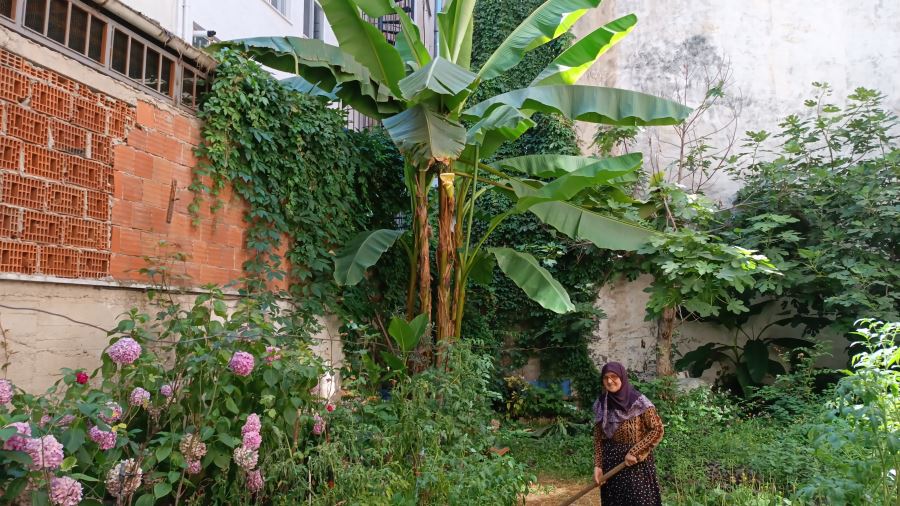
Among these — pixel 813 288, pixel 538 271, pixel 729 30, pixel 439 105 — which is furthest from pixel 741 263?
pixel 729 30

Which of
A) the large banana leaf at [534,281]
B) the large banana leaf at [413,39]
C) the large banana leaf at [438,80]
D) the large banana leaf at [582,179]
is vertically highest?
the large banana leaf at [413,39]

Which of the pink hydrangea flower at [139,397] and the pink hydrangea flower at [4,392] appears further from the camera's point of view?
the pink hydrangea flower at [139,397]

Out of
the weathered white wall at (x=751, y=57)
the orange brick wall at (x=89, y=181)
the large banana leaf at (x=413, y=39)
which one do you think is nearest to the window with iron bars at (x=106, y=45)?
the orange brick wall at (x=89, y=181)

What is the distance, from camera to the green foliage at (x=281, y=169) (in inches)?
185

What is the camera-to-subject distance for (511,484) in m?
3.80

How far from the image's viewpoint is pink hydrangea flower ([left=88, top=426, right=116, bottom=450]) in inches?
A: 96.2

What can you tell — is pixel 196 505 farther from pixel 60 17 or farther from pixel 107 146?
pixel 60 17

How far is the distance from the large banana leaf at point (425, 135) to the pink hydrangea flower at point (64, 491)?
10.7 ft

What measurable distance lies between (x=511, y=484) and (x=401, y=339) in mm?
1997

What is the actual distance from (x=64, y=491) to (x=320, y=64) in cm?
379

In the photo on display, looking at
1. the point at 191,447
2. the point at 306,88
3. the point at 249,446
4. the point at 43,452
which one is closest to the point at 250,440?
the point at 249,446

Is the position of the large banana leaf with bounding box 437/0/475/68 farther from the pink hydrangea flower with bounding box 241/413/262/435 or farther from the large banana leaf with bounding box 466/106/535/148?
the pink hydrangea flower with bounding box 241/413/262/435

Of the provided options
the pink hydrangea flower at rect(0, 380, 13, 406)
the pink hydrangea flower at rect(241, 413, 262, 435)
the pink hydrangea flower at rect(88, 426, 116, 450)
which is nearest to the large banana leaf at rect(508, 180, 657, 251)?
the pink hydrangea flower at rect(241, 413, 262, 435)

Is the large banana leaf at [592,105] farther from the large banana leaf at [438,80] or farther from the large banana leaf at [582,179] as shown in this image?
the large banana leaf at [438,80]
